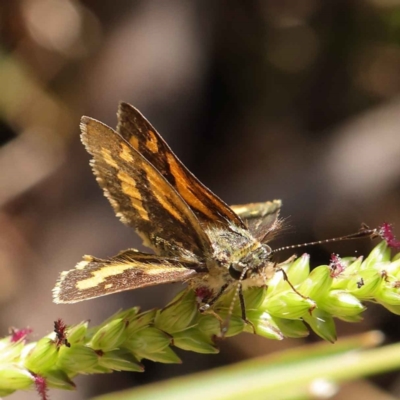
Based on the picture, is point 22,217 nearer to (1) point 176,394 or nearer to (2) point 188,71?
(2) point 188,71

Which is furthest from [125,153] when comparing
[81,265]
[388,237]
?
[388,237]

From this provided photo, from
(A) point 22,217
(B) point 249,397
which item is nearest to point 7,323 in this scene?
(A) point 22,217

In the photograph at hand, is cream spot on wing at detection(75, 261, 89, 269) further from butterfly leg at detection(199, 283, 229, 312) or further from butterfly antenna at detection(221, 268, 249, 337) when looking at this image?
butterfly antenna at detection(221, 268, 249, 337)

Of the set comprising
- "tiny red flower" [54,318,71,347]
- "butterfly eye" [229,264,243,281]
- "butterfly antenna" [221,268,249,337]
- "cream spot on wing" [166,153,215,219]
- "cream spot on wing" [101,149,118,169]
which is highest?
"cream spot on wing" [101,149,118,169]

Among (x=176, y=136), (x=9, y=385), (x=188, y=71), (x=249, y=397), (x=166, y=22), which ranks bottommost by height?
(x=249, y=397)

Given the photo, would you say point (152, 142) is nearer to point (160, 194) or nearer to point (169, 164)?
point (169, 164)

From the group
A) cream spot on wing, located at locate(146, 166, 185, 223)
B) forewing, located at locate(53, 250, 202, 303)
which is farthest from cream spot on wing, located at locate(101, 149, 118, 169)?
forewing, located at locate(53, 250, 202, 303)

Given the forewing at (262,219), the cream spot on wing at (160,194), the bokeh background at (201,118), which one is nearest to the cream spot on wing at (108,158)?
the cream spot on wing at (160,194)

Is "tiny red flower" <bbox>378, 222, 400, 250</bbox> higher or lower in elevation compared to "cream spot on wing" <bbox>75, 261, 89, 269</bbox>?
lower
